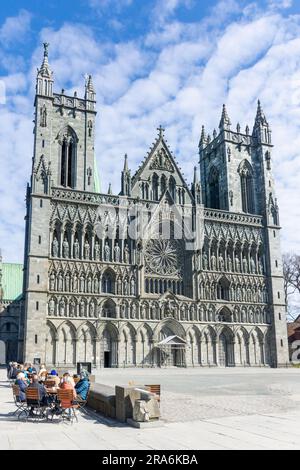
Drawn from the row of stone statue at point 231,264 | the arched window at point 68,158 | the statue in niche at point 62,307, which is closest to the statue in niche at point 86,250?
the statue in niche at point 62,307

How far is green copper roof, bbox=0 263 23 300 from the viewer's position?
220ft

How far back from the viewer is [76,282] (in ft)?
150

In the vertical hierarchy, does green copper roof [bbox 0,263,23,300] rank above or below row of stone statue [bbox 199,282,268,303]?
above

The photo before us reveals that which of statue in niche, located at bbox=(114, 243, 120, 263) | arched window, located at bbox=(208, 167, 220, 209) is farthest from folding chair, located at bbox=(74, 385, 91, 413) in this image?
arched window, located at bbox=(208, 167, 220, 209)

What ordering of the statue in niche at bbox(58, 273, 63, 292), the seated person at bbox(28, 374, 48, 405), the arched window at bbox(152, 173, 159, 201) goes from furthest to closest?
the arched window at bbox(152, 173, 159, 201) → the statue in niche at bbox(58, 273, 63, 292) → the seated person at bbox(28, 374, 48, 405)

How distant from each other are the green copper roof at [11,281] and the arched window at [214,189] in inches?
1205

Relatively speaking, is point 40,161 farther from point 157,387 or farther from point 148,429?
point 148,429

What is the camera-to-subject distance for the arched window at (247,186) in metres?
59.8

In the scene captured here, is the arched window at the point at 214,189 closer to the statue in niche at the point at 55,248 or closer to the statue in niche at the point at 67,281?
the statue in niche at the point at 55,248

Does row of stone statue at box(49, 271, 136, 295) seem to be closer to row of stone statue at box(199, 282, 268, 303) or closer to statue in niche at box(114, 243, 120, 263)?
statue in niche at box(114, 243, 120, 263)

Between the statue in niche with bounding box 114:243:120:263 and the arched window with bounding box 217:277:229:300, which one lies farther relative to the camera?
the arched window with bounding box 217:277:229:300

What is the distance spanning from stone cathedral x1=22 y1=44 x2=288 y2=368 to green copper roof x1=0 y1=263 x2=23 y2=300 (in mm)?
21266

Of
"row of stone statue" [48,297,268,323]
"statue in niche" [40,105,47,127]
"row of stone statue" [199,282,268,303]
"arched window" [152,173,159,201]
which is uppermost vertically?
"statue in niche" [40,105,47,127]

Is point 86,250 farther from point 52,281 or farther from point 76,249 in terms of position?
point 52,281
